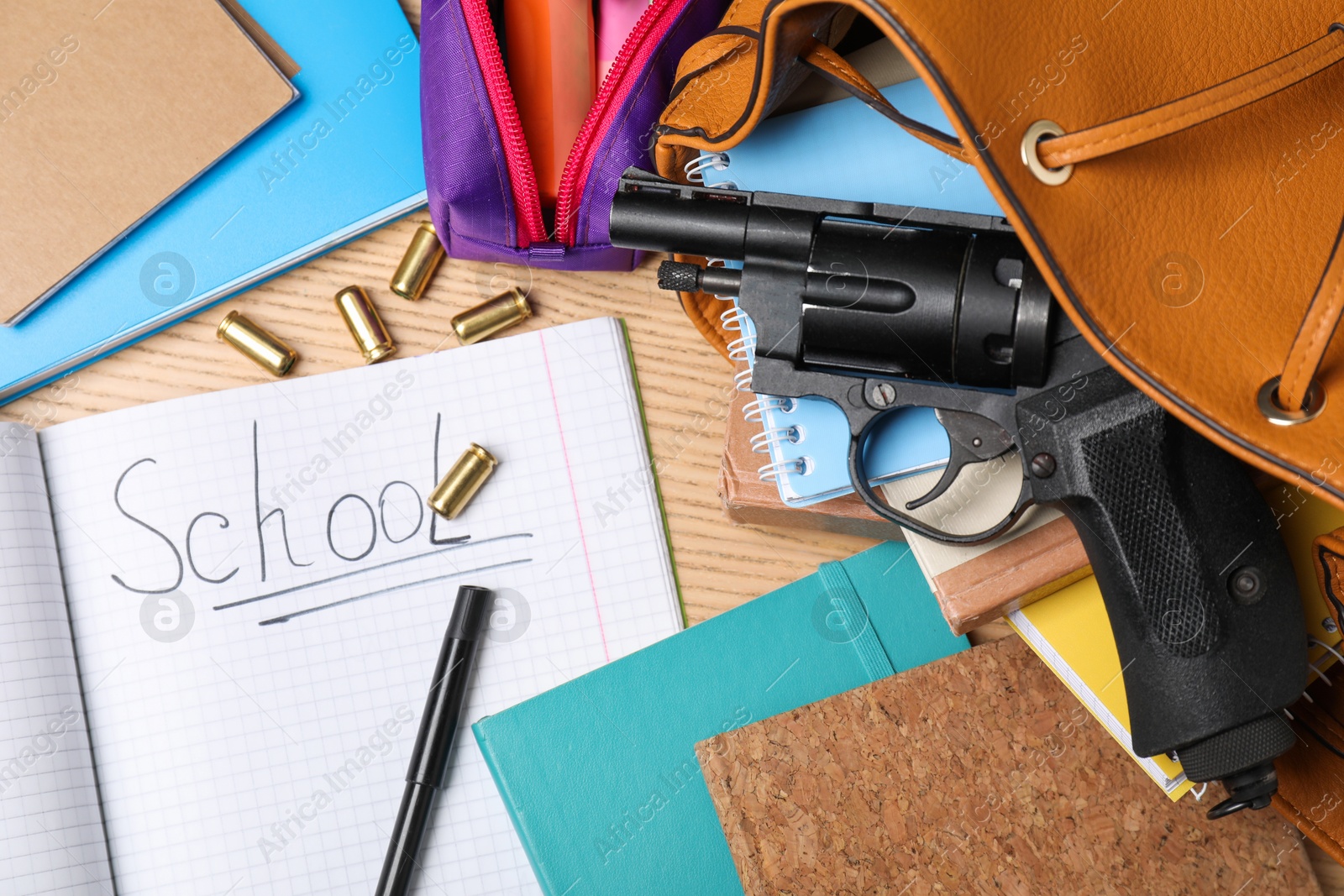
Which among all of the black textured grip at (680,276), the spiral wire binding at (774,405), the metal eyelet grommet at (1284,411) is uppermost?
the black textured grip at (680,276)

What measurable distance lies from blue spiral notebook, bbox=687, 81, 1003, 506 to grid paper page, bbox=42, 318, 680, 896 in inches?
5.4

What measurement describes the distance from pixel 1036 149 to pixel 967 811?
469 millimetres

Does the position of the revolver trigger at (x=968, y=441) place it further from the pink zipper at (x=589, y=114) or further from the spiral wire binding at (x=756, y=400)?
the pink zipper at (x=589, y=114)

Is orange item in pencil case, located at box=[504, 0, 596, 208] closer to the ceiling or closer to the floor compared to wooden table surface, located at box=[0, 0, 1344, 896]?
closer to the ceiling

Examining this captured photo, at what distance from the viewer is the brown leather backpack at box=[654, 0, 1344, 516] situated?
1.57ft

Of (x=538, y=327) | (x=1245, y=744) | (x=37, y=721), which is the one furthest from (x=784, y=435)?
(x=37, y=721)

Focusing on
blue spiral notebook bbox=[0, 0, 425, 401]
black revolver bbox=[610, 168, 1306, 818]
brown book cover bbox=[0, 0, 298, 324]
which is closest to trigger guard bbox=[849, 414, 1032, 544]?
black revolver bbox=[610, 168, 1306, 818]

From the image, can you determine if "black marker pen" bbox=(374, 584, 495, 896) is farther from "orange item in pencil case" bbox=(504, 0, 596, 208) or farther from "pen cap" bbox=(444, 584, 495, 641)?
"orange item in pencil case" bbox=(504, 0, 596, 208)

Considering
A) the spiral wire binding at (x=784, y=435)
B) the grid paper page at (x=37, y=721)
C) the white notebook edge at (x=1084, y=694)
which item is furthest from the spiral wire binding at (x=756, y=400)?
the grid paper page at (x=37, y=721)

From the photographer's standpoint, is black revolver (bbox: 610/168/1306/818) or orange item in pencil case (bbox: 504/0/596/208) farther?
orange item in pencil case (bbox: 504/0/596/208)

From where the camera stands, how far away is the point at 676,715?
0.72 meters

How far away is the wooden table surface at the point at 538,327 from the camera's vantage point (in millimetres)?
760

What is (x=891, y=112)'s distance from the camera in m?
0.57

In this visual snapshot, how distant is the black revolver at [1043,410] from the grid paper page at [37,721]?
0.52 m
